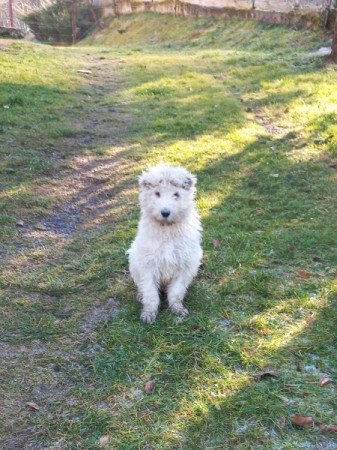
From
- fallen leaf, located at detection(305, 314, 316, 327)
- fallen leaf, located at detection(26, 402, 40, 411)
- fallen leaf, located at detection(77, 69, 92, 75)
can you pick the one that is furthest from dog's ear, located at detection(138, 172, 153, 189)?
fallen leaf, located at detection(77, 69, 92, 75)

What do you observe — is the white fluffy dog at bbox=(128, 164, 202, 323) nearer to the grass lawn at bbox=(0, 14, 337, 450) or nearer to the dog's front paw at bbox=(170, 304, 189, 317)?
the dog's front paw at bbox=(170, 304, 189, 317)

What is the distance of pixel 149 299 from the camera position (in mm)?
4406

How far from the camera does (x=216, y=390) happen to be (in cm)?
363

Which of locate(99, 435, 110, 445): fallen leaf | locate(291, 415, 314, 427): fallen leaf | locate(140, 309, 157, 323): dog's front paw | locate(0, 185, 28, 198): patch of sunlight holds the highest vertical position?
locate(0, 185, 28, 198): patch of sunlight

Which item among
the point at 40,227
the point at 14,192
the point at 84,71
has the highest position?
the point at 84,71

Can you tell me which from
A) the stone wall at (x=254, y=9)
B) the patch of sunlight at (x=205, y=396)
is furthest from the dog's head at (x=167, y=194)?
the stone wall at (x=254, y=9)

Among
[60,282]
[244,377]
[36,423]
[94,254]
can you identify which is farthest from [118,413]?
[94,254]

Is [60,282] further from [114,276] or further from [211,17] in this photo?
[211,17]

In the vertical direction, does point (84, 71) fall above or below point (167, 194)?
below

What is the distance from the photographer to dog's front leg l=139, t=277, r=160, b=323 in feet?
14.4

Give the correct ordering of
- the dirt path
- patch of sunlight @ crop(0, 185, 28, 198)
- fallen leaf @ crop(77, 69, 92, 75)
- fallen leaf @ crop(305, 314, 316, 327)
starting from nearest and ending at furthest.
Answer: the dirt path, fallen leaf @ crop(305, 314, 316, 327), patch of sunlight @ crop(0, 185, 28, 198), fallen leaf @ crop(77, 69, 92, 75)

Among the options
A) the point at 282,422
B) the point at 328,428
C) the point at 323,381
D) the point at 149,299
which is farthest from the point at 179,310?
the point at 328,428

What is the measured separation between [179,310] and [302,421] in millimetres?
1403

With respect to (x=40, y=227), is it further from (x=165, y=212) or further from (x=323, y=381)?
(x=323, y=381)
